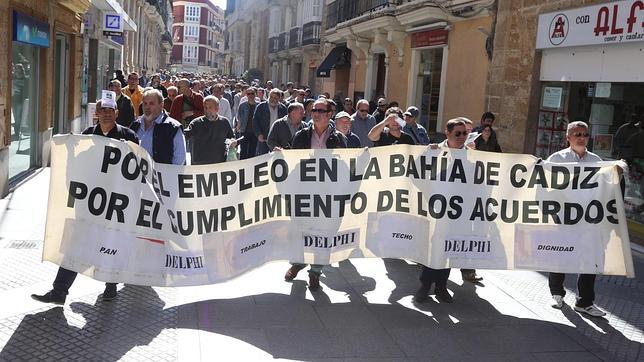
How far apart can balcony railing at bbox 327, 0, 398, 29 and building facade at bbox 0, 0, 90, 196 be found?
1015 centimetres

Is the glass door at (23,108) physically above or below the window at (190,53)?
below

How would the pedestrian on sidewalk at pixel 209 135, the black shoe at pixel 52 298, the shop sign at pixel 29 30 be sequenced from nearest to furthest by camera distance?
the black shoe at pixel 52 298
the pedestrian on sidewalk at pixel 209 135
the shop sign at pixel 29 30

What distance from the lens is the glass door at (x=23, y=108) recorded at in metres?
10.2

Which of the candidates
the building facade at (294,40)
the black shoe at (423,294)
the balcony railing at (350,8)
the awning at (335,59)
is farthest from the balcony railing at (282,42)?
the black shoe at (423,294)

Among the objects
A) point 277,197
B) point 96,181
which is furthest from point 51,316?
point 277,197

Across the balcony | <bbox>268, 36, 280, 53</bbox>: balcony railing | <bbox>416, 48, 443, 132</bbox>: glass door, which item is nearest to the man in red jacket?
<bbox>416, 48, 443, 132</bbox>: glass door

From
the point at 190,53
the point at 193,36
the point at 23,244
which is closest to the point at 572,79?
the point at 23,244

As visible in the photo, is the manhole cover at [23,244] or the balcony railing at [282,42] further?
the balcony railing at [282,42]

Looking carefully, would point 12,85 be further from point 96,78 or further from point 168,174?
point 96,78

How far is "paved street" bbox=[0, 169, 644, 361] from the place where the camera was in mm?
4613

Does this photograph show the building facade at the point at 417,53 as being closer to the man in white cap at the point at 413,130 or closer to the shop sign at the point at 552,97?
the shop sign at the point at 552,97

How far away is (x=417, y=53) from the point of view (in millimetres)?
20016

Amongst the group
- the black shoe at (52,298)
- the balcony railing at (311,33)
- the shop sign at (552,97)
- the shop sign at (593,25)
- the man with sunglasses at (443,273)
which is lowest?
the black shoe at (52,298)

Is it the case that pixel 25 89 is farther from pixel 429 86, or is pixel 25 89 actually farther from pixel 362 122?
Result: pixel 429 86
